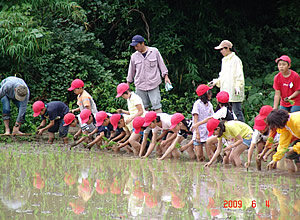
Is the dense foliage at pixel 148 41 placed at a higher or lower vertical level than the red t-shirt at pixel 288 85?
higher

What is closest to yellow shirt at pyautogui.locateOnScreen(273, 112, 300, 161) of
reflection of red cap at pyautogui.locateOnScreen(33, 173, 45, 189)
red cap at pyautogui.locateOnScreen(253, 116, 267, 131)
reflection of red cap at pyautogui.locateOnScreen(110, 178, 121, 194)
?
red cap at pyautogui.locateOnScreen(253, 116, 267, 131)

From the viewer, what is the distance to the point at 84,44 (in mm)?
13281

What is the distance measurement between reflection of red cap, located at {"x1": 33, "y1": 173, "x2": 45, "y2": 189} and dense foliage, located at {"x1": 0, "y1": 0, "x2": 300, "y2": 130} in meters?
5.12

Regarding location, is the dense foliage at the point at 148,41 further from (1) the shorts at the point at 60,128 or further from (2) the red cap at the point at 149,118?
(2) the red cap at the point at 149,118

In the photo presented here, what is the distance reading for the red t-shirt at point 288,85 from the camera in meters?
8.15

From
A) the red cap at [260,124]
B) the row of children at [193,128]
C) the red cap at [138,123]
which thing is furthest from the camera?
the red cap at [138,123]

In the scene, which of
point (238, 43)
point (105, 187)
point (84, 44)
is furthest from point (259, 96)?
point (105, 187)

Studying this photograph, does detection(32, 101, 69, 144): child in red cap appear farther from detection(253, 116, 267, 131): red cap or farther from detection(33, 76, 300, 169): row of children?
detection(253, 116, 267, 131): red cap

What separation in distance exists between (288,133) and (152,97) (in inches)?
144

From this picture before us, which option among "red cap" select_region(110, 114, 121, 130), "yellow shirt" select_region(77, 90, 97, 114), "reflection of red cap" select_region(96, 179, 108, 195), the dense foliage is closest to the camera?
"reflection of red cap" select_region(96, 179, 108, 195)

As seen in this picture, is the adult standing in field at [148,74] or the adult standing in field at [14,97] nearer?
the adult standing in field at [148,74]

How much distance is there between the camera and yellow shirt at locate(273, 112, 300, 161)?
672 centimetres

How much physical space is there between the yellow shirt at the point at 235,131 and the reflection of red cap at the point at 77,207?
3019 millimetres

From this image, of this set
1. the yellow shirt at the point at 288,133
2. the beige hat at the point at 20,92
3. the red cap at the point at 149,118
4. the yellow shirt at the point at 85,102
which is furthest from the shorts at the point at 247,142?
the beige hat at the point at 20,92
